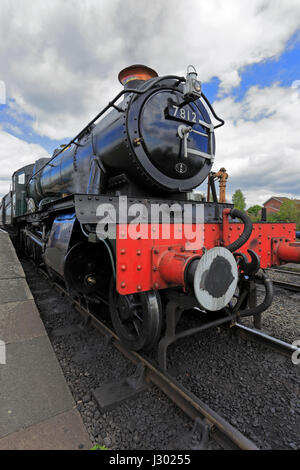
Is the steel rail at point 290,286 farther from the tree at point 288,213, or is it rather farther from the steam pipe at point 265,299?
the tree at point 288,213

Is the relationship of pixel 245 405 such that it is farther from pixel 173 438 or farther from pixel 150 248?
pixel 150 248

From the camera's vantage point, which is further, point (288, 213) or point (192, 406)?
point (288, 213)

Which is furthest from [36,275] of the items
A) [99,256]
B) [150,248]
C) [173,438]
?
[173,438]

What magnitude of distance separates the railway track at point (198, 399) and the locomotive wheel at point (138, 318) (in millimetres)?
135

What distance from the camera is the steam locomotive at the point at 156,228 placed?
6.95 ft

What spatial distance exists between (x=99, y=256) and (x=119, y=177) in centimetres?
114

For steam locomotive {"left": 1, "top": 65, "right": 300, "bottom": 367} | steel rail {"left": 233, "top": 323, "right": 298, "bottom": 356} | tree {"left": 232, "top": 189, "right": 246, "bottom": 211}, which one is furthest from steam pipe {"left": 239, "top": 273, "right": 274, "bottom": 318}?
tree {"left": 232, "top": 189, "right": 246, "bottom": 211}

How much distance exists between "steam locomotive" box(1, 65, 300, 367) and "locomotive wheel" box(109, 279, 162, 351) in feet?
0.03

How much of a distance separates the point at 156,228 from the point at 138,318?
1.01m

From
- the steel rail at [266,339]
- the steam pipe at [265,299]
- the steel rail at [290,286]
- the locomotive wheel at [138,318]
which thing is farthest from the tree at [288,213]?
the locomotive wheel at [138,318]

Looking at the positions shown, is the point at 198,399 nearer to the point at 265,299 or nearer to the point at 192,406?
the point at 192,406

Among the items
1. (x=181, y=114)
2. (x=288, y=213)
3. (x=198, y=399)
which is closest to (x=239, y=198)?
(x=288, y=213)

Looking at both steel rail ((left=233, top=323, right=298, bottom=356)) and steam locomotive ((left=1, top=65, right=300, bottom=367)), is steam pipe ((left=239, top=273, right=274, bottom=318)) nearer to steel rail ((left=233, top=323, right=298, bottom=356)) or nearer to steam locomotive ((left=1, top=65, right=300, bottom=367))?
steam locomotive ((left=1, top=65, right=300, bottom=367))

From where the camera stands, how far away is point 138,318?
262cm
